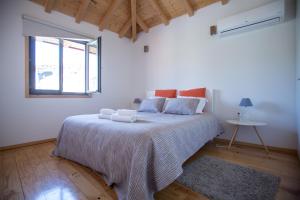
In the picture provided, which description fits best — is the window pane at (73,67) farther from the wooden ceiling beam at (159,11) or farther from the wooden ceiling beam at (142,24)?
the wooden ceiling beam at (159,11)

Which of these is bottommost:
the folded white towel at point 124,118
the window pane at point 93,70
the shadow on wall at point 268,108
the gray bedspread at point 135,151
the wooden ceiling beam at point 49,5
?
the gray bedspread at point 135,151

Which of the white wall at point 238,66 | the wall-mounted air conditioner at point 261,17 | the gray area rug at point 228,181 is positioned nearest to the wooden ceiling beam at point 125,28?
the white wall at point 238,66

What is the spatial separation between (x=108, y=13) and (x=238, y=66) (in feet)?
9.78

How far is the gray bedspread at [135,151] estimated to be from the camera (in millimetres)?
1142

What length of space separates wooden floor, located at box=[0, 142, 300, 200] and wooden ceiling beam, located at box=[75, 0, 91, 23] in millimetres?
2711

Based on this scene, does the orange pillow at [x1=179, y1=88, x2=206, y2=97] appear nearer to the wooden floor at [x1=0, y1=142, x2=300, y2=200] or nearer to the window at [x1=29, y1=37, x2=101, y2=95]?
the wooden floor at [x1=0, y1=142, x2=300, y2=200]

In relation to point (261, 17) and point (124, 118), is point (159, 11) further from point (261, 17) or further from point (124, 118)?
point (124, 118)

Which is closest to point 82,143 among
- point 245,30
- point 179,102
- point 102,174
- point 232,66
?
point 102,174

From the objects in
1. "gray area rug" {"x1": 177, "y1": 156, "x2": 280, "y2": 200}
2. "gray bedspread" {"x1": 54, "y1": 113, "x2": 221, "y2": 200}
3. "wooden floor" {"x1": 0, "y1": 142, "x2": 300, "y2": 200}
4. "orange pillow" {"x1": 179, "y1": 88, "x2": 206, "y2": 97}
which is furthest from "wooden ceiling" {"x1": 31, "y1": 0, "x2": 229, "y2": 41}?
"gray area rug" {"x1": 177, "y1": 156, "x2": 280, "y2": 200}

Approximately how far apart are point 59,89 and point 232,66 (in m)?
3.50

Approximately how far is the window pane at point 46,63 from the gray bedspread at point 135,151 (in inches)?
65.1

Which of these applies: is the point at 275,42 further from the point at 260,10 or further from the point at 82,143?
the point at 82,143

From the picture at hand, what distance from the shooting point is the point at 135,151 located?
3.86ft

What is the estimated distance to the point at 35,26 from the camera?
106 inches
